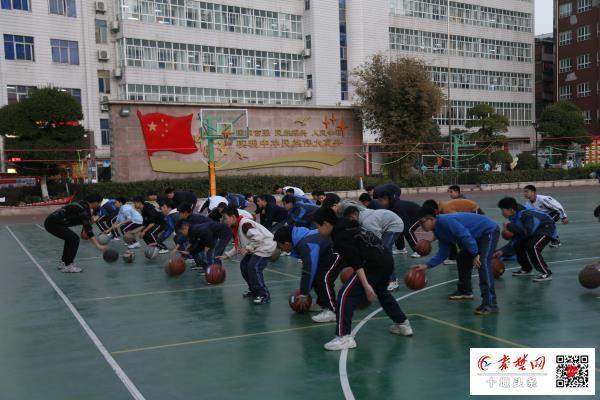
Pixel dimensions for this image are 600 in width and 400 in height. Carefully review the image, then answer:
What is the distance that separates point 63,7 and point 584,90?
56147 mm

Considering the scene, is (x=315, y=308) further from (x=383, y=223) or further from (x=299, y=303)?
(x=383, y=223)

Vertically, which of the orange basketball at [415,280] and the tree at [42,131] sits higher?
the tree at [42,131]

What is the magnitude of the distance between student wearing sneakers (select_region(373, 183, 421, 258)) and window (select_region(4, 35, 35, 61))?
3860 cm

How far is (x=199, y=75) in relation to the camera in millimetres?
48938

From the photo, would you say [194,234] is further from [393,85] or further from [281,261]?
[393,85]

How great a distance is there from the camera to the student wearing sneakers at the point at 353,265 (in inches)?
264

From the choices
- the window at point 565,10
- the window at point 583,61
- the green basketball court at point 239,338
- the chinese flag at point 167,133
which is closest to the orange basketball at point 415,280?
the green basketball court at point 239,338

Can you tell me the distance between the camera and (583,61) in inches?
2746

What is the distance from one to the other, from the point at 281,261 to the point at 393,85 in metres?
27.9

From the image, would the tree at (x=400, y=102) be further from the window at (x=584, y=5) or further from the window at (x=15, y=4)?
the window at (x=584, y=5)

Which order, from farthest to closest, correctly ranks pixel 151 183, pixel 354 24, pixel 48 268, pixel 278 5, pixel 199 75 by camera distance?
1. pixel 354 24
2. pixel 278 5
3. pixel 199 75
4. pixel 151 183
5. pixel 48 268

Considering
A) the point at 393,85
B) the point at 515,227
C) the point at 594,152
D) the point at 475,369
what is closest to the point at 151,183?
the point at 393,85

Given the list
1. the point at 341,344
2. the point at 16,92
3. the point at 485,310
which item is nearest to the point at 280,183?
the point at 16,92

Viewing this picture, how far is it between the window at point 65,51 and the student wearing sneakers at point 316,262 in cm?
4242
